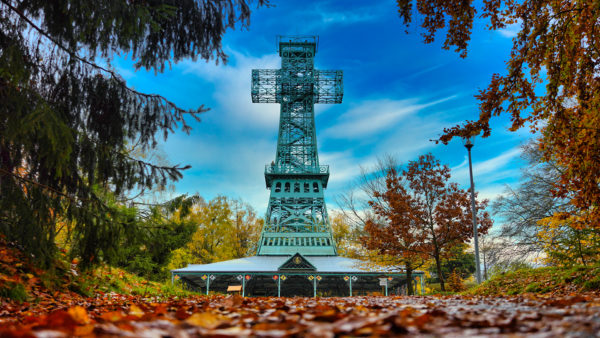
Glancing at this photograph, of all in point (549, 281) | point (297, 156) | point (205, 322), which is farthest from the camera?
point (297, 156)

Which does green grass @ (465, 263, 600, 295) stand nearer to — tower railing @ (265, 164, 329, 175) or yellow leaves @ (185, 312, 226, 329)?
yellow leaves @ (185, 312, 226, 329)

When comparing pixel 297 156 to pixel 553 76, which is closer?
pixel 553 76

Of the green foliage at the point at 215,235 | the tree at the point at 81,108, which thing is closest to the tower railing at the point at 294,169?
the green foliage at the point at 215,235

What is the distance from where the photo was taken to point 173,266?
24.4 meters

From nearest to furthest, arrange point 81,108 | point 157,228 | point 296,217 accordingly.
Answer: point 157,228, point 81,108, point 296,217

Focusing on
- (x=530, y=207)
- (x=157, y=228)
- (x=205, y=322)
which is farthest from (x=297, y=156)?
(x=205, y=322)

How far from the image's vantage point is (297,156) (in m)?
32.5

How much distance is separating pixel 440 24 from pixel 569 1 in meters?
2.50

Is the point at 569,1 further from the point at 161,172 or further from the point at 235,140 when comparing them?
the point at 235,140

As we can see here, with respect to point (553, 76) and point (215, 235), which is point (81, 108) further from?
point (215, 235)

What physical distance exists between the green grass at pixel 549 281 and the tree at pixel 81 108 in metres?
7.75

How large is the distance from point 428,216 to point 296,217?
46.3 ft

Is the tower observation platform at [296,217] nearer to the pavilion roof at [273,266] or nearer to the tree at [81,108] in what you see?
the pavilion roof at [273,266]

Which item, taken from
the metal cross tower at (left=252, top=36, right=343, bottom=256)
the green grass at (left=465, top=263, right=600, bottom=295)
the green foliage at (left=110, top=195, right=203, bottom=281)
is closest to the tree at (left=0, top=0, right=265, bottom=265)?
the green foliage at (left=110, top=195, right=203, bottom=281)
